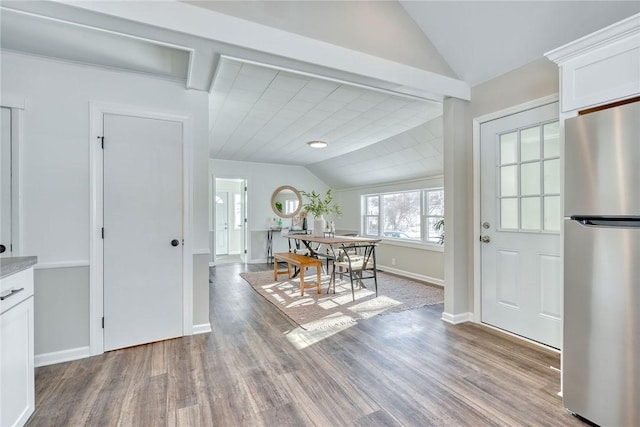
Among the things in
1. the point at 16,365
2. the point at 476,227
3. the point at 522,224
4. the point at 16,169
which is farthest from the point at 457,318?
the point at 16,169

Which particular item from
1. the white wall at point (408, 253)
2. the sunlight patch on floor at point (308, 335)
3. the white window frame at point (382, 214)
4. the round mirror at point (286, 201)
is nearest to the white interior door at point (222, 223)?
the round mirror at point (286, 201)

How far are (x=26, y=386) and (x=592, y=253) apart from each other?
120 inches

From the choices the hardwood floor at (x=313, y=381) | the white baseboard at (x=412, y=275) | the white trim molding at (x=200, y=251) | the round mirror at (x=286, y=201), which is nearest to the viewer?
the hardwood floor at (x=313, y=381)

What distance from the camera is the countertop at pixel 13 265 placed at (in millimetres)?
1421

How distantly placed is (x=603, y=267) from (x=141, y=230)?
10.3 feet

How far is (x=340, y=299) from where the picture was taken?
405 cm

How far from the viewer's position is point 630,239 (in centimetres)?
150

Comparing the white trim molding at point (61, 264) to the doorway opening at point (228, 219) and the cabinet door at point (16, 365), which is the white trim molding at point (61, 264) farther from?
the doorway opening at point (228, 219)

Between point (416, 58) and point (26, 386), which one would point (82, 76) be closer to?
point (26, 386)

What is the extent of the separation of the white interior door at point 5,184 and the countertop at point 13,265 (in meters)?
0.88

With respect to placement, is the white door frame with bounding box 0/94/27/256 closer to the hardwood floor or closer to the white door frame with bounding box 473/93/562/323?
the hardwood floor

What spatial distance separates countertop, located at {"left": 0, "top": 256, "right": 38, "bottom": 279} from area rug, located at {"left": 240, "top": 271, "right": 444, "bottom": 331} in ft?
7.05

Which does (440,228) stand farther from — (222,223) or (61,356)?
(222,223)

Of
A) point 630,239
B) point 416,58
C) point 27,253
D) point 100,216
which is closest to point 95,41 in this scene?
point 100,216
